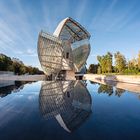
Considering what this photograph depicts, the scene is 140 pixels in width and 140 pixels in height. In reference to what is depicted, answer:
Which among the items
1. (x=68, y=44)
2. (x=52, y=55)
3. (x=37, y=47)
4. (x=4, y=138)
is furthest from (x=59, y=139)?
(x=68, y=44)

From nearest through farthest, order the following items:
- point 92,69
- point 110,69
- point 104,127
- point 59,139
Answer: point 59,139, point 104,127, point 110,69, point 92,69

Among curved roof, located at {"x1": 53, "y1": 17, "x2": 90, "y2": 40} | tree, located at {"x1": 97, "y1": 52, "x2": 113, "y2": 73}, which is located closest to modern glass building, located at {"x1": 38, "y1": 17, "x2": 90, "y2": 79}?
curved roof, located at {"x1": 53, "y1": 17, "x2": 90, "y2": 40}

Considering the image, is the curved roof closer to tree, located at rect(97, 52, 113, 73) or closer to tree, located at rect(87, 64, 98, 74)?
tree, located at rect(97, 52, 113, 73)

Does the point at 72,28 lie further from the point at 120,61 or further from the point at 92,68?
the point at 92,68

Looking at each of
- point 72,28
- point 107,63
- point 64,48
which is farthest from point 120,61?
point 72,28

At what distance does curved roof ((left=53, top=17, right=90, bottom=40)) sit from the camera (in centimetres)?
4894

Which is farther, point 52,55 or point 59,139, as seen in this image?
point 52,55

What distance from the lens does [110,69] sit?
2343 inches

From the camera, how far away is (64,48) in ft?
170

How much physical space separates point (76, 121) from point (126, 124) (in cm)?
121

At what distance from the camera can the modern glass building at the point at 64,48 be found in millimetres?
43281

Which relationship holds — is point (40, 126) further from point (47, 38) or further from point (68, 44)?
point (68, 44)

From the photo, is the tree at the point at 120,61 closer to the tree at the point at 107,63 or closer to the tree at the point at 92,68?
the tree at the point at 107,63

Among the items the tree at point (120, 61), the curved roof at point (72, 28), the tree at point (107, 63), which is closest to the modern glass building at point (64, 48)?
the curved roof at point (72, 28)
